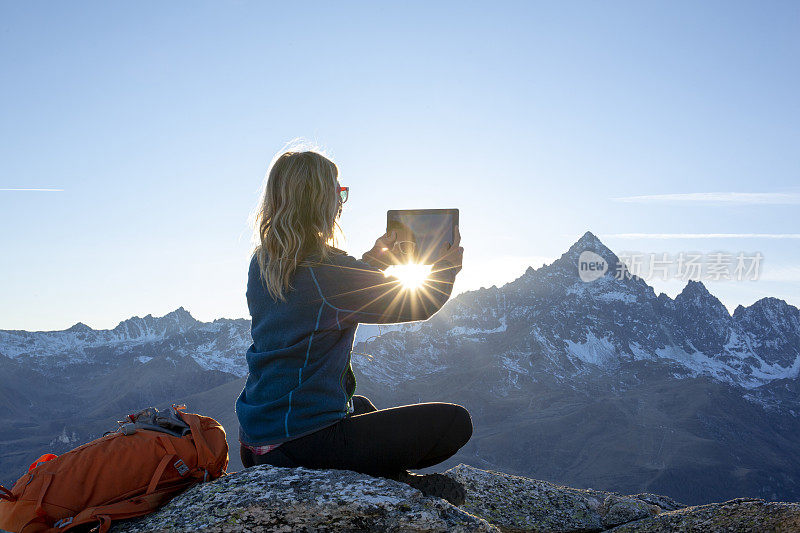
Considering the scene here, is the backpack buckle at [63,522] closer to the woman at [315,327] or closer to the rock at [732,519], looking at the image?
the woman at [315,327]

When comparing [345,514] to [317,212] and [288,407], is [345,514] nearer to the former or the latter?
[288,407]

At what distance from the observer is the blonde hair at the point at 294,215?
5.65 metres

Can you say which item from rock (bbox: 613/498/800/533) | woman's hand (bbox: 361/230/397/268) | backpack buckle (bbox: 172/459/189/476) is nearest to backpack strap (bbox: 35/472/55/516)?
backpack buckle (bbox: 172/459/189/476)

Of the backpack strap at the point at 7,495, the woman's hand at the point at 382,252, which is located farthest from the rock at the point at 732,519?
the backpack strap at the point at 7,495

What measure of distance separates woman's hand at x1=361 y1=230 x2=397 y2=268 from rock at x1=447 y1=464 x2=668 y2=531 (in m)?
4.60

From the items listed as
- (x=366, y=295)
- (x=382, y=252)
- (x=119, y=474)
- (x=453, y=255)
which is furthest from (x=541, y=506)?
(x=119, y=474)

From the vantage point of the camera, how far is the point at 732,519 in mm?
6688

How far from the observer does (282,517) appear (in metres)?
5.33

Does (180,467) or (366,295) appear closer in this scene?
(366,295)

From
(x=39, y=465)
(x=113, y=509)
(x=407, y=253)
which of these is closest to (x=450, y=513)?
(x=407, y=253)

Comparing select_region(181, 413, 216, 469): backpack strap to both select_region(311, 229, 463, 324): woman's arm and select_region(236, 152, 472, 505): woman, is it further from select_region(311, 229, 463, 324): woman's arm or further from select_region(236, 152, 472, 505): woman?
select_region(311, 229, 463, 324): woman's arm

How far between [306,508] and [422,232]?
3043 millimetres

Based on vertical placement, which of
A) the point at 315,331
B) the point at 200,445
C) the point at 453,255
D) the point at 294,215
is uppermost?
the point at 294,215

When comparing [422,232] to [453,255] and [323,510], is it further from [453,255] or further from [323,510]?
[323,510]
